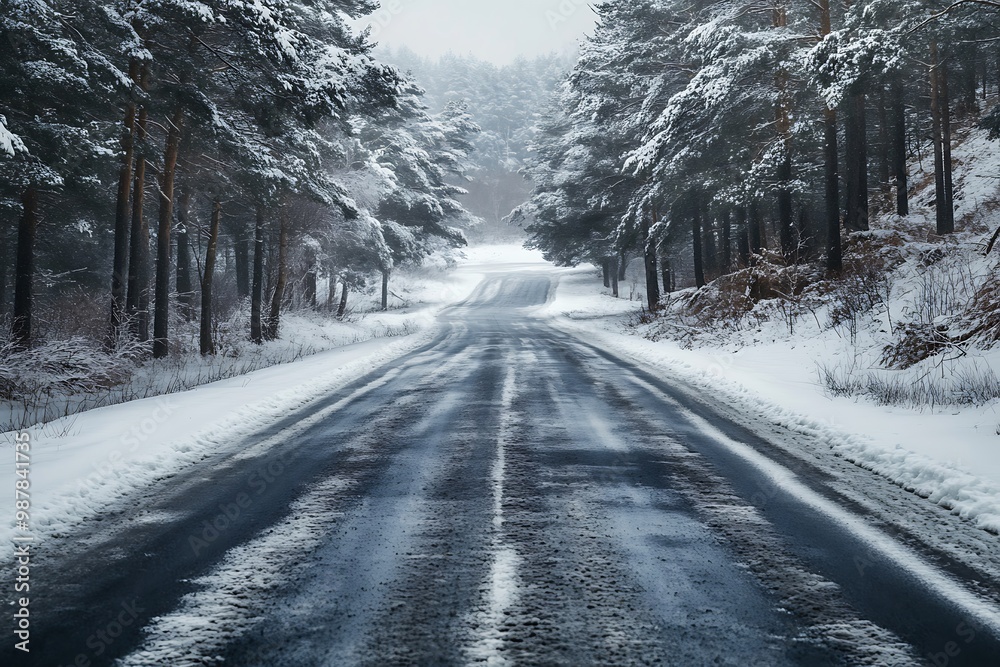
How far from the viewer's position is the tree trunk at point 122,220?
1273cm

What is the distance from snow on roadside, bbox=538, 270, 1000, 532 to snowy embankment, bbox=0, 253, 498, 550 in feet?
19.3

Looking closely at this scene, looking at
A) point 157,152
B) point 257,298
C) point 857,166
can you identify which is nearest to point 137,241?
point 157,152

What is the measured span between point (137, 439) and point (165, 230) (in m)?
10.0

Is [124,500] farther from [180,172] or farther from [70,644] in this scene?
[180,172]

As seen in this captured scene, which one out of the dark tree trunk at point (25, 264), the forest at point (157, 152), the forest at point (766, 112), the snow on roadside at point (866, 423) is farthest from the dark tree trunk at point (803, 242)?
the dark tree trunk at point (25, 264)

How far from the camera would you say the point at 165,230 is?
14078 mm

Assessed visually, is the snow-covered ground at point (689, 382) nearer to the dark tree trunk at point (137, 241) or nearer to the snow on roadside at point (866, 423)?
the snow on roadside at point (866, 423)

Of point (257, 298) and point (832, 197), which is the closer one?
point (832, 197)

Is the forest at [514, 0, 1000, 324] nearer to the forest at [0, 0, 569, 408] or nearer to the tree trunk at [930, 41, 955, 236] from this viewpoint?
the tree trunk at [930, 41, 955, 236]

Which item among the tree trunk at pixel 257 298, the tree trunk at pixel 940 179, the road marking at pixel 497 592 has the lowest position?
the road marking at pixel 497 592

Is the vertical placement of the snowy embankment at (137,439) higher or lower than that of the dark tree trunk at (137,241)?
lower

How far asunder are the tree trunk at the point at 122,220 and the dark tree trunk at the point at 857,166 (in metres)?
18.1

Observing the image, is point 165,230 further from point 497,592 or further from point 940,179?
point 940,179

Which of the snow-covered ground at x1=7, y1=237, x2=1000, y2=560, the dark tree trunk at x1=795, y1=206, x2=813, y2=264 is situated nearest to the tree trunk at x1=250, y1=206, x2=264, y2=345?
the snow-covered ground at x1=7, y1=237, x2=1000, y2=560
